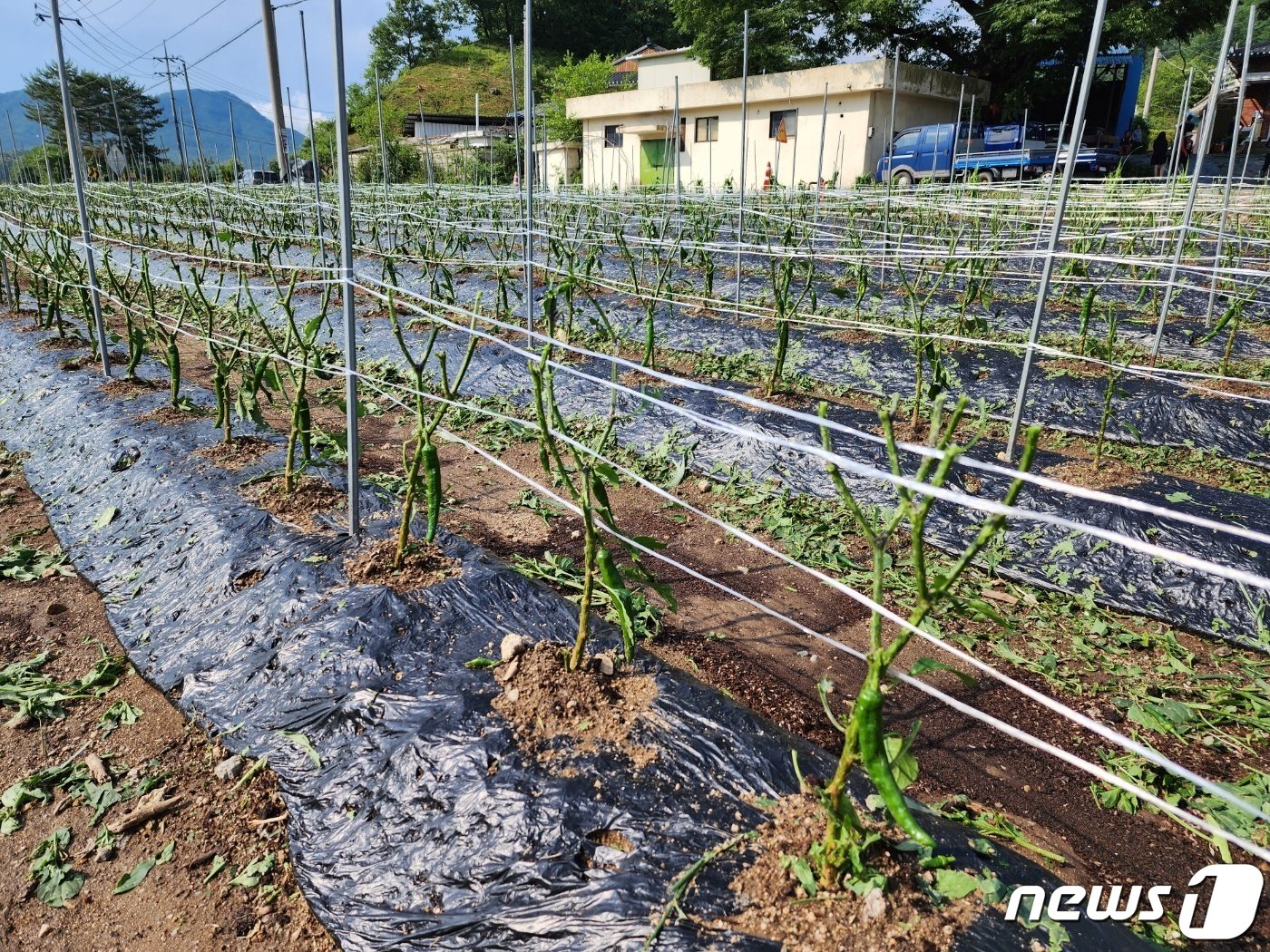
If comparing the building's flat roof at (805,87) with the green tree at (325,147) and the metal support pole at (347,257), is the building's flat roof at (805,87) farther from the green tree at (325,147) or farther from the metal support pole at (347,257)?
the metal support pole at (347,257)

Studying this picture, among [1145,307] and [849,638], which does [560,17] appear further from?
[849,638]

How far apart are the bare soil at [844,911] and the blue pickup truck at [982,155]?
16.5 m

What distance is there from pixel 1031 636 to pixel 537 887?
84.1 inches

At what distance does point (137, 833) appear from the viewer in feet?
6.75

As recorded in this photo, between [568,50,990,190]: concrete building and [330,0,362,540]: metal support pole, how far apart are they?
1669 centimetres

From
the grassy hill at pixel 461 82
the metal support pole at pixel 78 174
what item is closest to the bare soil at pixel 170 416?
the metal support pole at pixel 78 174

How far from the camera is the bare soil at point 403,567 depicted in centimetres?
255

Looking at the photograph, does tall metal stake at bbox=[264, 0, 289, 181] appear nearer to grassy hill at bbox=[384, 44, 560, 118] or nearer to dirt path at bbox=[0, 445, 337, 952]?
dirt path at bbox=[0, 445, 337, 952]

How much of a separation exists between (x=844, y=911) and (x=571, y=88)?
112 feet

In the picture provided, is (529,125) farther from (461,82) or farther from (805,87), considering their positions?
(461,82)

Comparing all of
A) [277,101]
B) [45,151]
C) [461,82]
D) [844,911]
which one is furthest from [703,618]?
[461,82]

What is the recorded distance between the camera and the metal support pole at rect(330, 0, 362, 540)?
97.7 inches

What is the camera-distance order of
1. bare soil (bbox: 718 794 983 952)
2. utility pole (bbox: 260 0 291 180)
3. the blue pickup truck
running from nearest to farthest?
bare soil (bbox: 718 794 983 952)
utility pole (bbox: 260 0 291 180)
the blue pickup truck

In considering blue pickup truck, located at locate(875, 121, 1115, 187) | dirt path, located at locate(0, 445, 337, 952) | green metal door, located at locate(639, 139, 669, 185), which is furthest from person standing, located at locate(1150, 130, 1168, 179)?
dirt path, located at locate(0, 445, 337, 952)
